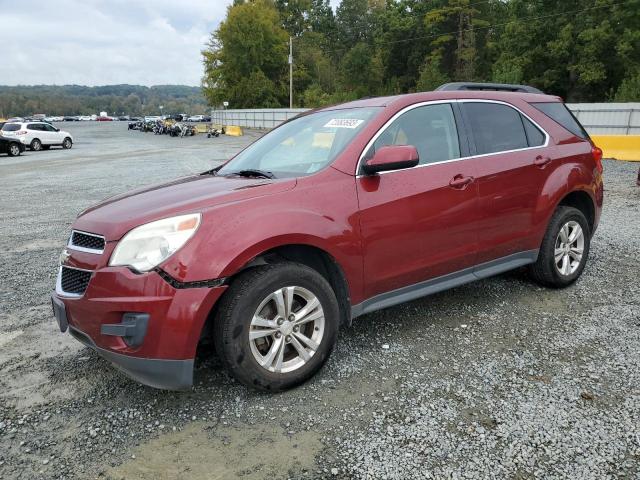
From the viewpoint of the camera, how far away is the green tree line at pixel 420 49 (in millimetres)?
37938

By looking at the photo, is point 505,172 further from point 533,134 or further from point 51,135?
point 51,135

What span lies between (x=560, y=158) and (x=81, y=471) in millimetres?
4214

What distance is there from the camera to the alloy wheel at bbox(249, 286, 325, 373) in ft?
9.45

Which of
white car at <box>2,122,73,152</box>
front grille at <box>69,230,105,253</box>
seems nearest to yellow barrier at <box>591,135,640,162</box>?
front grille at <box>69,230,105,253</box>

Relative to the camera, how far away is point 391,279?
3402 mm

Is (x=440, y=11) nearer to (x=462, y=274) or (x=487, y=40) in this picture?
(x=487, y=40)

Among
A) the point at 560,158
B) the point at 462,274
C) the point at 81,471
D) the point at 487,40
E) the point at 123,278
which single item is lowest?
the point at 81,471

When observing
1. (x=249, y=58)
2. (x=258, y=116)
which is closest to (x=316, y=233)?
(x=258, y=116)

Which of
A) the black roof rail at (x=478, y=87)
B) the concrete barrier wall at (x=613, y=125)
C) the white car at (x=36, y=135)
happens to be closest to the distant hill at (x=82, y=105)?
the white car at (x=36, y=135)

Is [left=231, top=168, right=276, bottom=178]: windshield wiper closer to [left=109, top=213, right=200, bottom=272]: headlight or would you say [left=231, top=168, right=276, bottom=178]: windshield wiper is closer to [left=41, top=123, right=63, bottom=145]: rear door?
[left=109, top=213, right=200, bottom=272]: headlight

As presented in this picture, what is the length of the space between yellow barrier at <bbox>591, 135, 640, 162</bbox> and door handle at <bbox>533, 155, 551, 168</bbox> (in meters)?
13.0

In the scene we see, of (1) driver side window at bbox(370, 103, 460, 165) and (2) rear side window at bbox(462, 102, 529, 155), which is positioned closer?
(1) driver side window at bbox(370, 103, 460, 165)

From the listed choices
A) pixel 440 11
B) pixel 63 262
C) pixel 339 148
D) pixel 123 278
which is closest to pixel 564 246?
pixel 339 148

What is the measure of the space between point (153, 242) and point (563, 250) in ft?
11.8
